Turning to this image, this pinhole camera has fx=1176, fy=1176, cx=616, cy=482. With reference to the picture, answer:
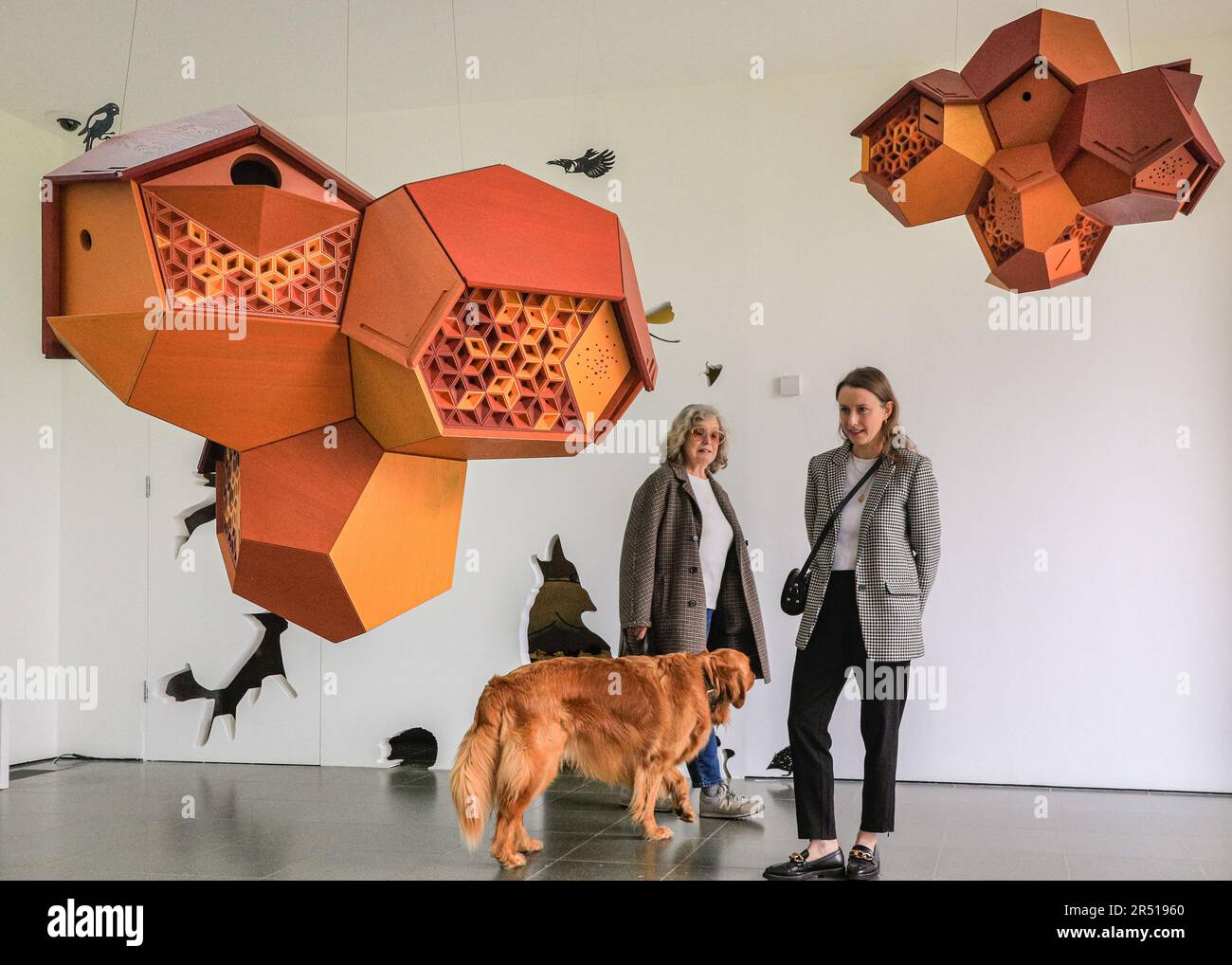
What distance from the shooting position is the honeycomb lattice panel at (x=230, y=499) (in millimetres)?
2430

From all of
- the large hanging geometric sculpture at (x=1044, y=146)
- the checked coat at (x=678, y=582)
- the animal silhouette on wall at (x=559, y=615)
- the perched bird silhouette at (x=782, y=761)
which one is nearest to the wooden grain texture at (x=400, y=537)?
the large hanging geometric sculpture at (x=1044, y=146)

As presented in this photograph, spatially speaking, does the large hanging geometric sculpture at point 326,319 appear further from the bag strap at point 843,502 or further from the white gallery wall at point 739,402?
the white gallery wall at point 739,402

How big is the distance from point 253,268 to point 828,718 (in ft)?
6.81

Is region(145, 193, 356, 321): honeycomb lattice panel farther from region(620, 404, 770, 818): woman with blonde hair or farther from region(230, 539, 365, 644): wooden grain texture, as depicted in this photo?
region(620, 404, 770, 818): woman with blonde hair

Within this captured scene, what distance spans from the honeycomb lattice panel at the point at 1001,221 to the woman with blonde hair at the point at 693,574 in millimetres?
1713

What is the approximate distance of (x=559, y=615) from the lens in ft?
18.4

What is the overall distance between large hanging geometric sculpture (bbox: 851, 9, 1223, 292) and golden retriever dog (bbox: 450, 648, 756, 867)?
176 centimetres

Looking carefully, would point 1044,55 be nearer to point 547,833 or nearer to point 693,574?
point 693,574

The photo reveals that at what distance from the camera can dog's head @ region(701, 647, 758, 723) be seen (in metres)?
4.16

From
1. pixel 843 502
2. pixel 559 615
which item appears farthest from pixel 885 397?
pixel 559 615

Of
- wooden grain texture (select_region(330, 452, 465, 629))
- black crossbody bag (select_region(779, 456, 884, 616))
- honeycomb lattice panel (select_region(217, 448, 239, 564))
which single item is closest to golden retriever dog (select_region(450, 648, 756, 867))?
black crossbody bag (select_region(779, 456, 884, 616))

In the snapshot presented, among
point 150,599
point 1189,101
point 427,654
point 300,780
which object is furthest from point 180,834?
point 1189,101

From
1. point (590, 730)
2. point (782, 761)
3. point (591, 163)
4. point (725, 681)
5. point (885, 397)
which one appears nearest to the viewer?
point (885, 397)

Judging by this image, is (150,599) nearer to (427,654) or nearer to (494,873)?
(427,654)
